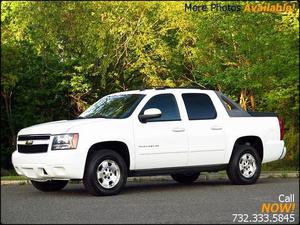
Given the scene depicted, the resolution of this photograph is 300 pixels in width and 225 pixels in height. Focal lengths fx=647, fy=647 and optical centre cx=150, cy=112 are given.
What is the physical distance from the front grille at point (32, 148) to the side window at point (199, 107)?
297 cm

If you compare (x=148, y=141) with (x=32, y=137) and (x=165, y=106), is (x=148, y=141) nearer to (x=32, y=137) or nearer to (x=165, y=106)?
(x=165, y=106)

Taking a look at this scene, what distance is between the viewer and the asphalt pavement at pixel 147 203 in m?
8.63

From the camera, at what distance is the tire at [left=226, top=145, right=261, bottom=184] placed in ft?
42.6

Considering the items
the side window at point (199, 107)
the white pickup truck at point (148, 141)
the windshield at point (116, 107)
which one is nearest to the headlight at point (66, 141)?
the white pickup truck at point (148, 141)

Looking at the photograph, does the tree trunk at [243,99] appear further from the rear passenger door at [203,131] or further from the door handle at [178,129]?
the door handle at [178,129]

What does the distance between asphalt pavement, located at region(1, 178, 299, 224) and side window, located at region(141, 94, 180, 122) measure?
4.63 ft

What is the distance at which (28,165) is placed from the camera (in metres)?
11.5

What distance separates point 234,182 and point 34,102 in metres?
21.3

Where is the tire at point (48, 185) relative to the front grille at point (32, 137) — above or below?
below

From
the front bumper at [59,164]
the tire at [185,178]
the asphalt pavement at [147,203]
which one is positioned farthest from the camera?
the tire at [185,178]

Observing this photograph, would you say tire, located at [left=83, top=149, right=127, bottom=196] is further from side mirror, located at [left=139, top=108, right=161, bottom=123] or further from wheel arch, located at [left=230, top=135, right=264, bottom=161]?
wheel arch, located at [left=230, top=135, right=264, bottom=161]

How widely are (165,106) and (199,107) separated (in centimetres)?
84

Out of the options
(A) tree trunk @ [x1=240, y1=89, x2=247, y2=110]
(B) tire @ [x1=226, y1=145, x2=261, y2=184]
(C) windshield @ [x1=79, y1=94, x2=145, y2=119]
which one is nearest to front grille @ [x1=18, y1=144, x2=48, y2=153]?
(C) windshield @ [x1=79, y1=94, x2=145, y2=119]

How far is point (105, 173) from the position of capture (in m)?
11.3
